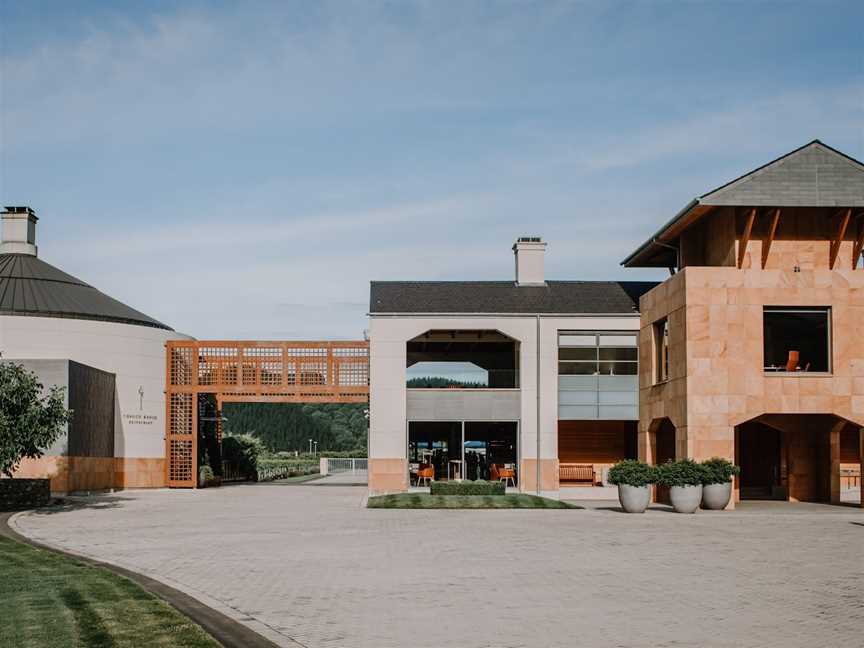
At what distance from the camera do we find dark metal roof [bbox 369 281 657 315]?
39.7 meters

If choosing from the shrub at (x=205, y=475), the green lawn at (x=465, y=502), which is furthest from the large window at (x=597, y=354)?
the shrub at (x=205, y=475)

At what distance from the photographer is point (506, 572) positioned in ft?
50.5

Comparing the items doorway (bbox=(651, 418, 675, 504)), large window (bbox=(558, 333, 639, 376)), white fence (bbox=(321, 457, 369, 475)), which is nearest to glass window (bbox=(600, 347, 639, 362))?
large window (bbox=(558, 333, 639, 376))

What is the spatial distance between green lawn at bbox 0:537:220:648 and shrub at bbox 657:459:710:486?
16415mm

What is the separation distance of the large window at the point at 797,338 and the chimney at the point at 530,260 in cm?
1405

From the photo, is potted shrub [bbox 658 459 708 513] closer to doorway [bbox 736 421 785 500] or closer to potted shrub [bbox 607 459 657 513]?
potted shrub [bbox 607 459 657 513]

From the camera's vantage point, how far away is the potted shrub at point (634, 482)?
2745cm

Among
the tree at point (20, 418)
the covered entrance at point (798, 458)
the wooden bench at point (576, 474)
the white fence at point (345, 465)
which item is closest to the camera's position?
the tree at point (20, 418)

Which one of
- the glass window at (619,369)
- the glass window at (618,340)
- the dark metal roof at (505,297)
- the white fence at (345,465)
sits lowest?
the white fence at (345,465)

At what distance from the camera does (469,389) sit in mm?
39188

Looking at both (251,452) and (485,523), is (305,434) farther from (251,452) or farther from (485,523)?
(485,523)

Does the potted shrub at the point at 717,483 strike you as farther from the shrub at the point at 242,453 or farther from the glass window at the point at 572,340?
the shrub at the point at 242,453

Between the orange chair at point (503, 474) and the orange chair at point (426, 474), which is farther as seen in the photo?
the orange chair at point (503, 474)

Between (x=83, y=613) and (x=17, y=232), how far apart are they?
41.4m
